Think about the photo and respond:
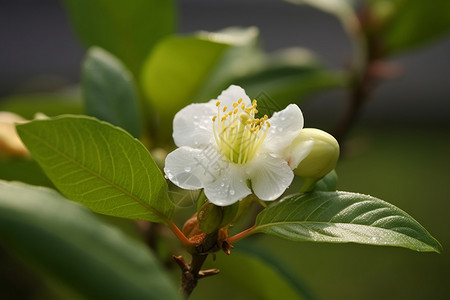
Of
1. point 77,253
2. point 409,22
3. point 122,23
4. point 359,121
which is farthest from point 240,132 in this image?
point 359,121

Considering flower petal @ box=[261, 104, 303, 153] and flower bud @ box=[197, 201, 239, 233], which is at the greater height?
flower petal @ box=[261, 104, 303, 153]

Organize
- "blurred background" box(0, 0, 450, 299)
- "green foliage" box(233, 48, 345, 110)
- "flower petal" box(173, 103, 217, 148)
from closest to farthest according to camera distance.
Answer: "flower petal" box(173, 103, 217, 148) → "green foliage" box(233, 48, 345, 110) → "blurred background" box(0, 0, 450, 299)

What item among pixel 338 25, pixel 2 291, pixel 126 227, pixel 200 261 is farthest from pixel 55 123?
pixel 338 25

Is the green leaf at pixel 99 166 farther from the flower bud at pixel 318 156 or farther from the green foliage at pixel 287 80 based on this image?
the green foliage at pixel 287 80

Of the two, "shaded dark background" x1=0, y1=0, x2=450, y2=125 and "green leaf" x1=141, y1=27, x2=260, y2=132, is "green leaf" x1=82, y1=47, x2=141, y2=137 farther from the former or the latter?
"shaded dark background" x1=0, y1=0, x2=450, y2=125

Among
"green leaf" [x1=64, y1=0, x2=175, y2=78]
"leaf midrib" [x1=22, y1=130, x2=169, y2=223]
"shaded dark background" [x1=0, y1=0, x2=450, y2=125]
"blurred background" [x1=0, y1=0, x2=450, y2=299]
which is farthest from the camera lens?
"shaded dark background" [x1=0, y1=0, x2=450, y2=125]

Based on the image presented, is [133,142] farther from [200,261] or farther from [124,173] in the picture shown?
[200,261]

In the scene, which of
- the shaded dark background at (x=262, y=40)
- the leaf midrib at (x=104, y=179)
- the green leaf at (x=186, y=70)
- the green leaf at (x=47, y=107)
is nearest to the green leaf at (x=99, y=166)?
the leaf midrib at (x=104, y=179)

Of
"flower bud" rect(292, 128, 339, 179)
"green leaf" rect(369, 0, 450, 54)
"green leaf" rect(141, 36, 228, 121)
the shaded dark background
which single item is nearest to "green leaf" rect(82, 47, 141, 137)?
"green leaf" rect(141, 36, 228, 121)
